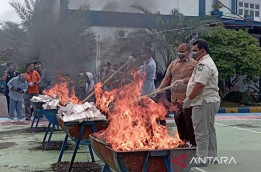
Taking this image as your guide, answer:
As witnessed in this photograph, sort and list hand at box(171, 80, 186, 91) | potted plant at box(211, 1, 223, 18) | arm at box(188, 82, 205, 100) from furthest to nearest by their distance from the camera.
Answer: potted plant at box(211, 1, 223, 18) < hand at box(171, 80, 186, 91) < arm at box(188, 82, 205, 100)

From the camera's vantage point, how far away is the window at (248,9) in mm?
23969

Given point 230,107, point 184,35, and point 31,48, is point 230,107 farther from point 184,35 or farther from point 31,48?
point 31,48

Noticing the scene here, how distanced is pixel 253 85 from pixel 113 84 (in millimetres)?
12895

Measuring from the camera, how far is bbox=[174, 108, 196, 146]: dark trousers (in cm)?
598

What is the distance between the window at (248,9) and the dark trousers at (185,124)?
19.0 metres

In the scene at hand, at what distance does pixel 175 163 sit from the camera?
372 cm

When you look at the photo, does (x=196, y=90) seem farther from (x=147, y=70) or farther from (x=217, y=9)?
(x=217, y=9)

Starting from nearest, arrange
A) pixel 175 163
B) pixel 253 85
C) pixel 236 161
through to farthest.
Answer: pixel 175 163 → pixel 236 161 → pixel 253 85

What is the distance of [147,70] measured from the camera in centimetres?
748

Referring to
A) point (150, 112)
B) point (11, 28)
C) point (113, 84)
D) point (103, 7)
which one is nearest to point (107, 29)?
point (103, 7)

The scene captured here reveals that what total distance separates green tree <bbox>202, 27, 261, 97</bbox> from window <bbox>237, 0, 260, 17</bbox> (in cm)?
715

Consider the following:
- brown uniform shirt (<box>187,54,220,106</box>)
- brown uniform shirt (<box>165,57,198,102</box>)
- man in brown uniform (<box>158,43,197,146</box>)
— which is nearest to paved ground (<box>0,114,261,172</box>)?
man in brown uniform (<box>158,43,197,146</box>)

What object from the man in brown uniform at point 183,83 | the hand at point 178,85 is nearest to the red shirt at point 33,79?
the man in brown uniform at point 183,83

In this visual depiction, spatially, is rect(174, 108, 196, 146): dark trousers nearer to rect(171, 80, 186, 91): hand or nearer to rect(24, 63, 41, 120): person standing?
rect(171, 80, 186, 91): hand
